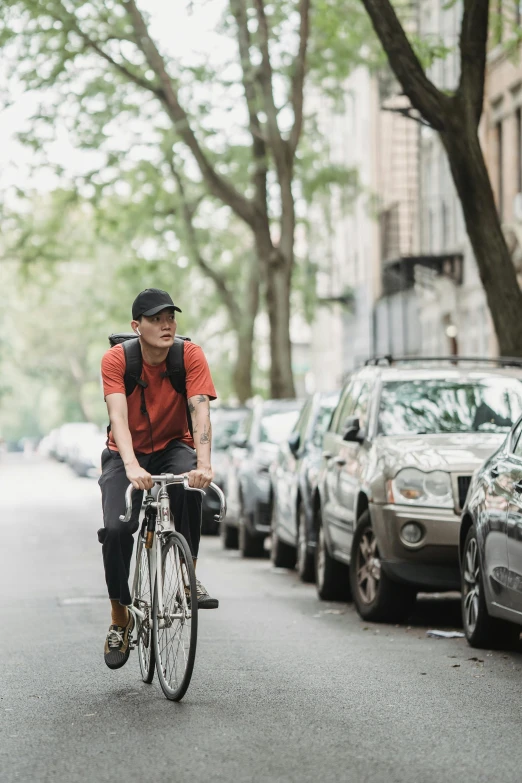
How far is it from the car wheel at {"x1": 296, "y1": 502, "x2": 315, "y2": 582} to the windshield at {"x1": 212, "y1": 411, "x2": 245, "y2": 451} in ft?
28.8

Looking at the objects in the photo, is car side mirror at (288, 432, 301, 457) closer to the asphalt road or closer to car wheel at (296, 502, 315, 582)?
car wheel at (296, 502, 315, 582)

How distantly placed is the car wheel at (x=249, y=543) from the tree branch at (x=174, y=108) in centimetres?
827

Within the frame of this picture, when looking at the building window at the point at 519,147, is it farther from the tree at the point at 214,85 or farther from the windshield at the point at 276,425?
the windshield at the point at 276,425

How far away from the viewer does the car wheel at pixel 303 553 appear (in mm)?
16109

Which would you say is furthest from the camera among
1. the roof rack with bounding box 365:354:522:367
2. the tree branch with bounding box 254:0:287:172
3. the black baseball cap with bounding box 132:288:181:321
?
the tree branch with bounding box 254:0:287:172

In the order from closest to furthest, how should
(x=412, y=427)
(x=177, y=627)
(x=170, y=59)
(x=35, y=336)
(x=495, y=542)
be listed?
(x=177, y=627)
(x=495, y=542)
(x=412, y=427)
(x=170, y=59)
(x=35, y=336)

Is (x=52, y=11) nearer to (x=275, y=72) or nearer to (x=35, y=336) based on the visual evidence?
(x=275, y=72)

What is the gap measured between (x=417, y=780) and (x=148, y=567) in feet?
8.38

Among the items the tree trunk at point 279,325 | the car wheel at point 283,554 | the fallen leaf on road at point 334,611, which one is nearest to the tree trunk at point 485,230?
the car wheel at point 283,554

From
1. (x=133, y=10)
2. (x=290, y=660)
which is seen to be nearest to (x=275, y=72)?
(x=133, y=10)

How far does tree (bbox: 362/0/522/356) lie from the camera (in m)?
17.1

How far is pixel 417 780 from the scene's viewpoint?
6.32 meters

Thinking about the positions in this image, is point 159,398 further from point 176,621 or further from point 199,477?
point 176,621

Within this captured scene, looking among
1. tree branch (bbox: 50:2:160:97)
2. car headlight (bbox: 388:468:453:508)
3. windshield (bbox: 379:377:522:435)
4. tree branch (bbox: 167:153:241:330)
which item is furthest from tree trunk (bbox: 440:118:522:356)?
tree branch (bbox: 167:153:241:330)
